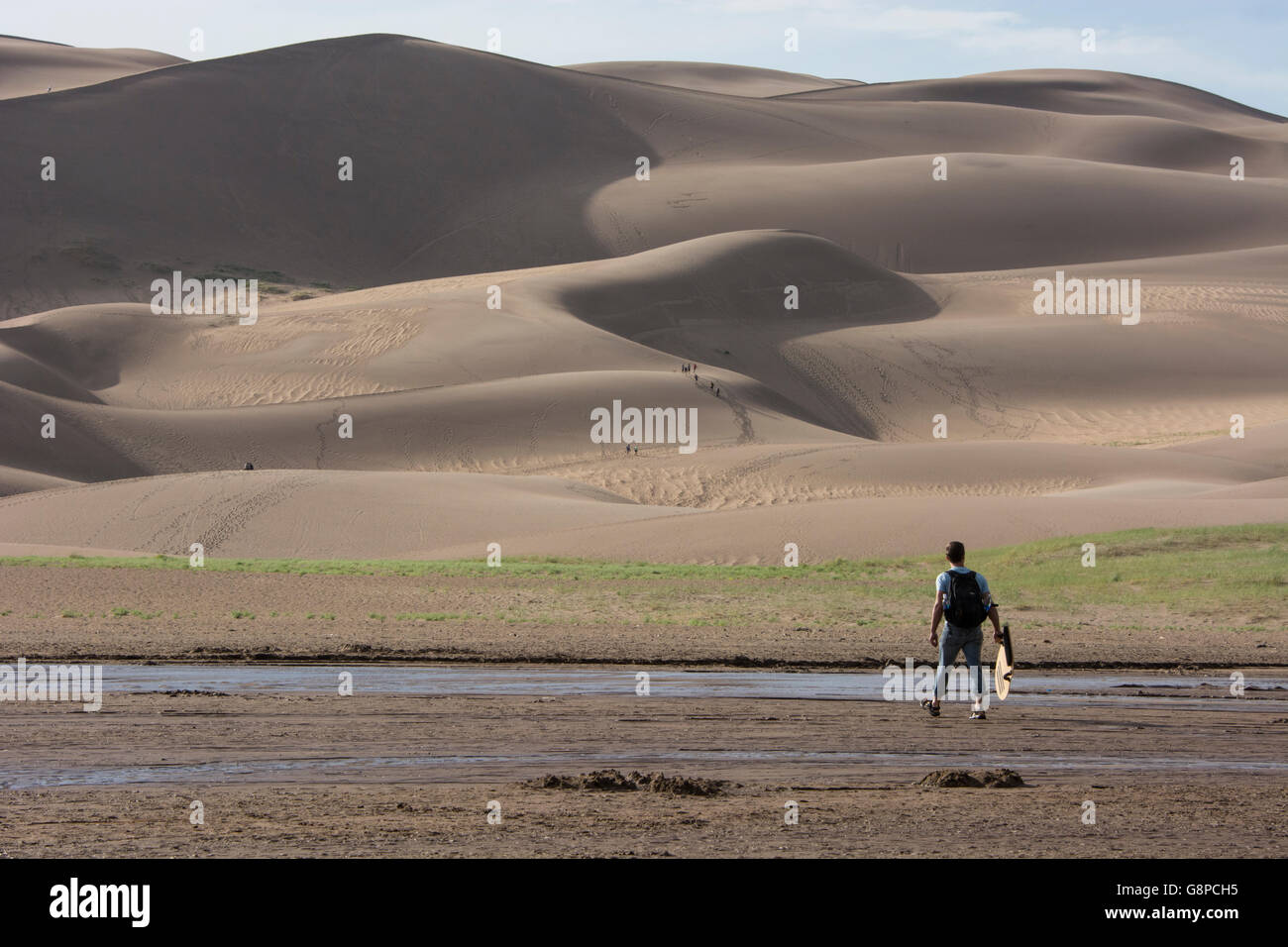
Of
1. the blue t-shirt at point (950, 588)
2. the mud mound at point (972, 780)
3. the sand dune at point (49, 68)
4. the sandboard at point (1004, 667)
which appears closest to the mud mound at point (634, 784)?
the mud mound at point (972, 780)

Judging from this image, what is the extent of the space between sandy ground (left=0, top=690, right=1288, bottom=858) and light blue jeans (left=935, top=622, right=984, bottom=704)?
31 cm

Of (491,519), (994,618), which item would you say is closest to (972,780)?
(994,618)

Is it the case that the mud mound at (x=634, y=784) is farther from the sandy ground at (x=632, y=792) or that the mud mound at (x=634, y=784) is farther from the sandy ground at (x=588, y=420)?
the sandy ground at (x=588, y=420)

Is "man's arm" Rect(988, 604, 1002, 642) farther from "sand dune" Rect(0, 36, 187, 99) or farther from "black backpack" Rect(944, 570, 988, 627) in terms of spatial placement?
"sand dune" Rect(0, 36, 187, 99)

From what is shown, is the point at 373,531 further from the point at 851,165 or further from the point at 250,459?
the point at 851,165

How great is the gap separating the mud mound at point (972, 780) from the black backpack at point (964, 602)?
2094 millimetres

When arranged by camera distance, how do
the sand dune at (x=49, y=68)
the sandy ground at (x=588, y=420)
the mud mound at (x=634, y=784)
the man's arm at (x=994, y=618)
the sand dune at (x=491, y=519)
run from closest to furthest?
the mud mound at (x=634, y=784) → the sandy ground at (x=588, y=420) → the man's arm at (x=994, y=618) → the sand dune at (x=491, y=519) → the sand dune at (x=49, y=68)

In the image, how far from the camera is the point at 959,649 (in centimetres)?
1139

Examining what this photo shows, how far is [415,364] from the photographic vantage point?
59.5m

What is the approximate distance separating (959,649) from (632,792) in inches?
144

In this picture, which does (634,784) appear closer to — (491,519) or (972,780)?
(972,780)

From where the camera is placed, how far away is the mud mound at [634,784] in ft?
29.0

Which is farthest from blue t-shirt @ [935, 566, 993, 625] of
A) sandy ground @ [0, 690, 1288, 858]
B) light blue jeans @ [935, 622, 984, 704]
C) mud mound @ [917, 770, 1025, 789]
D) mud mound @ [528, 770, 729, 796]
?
mud mound @ [528, 770, 729, 796]
